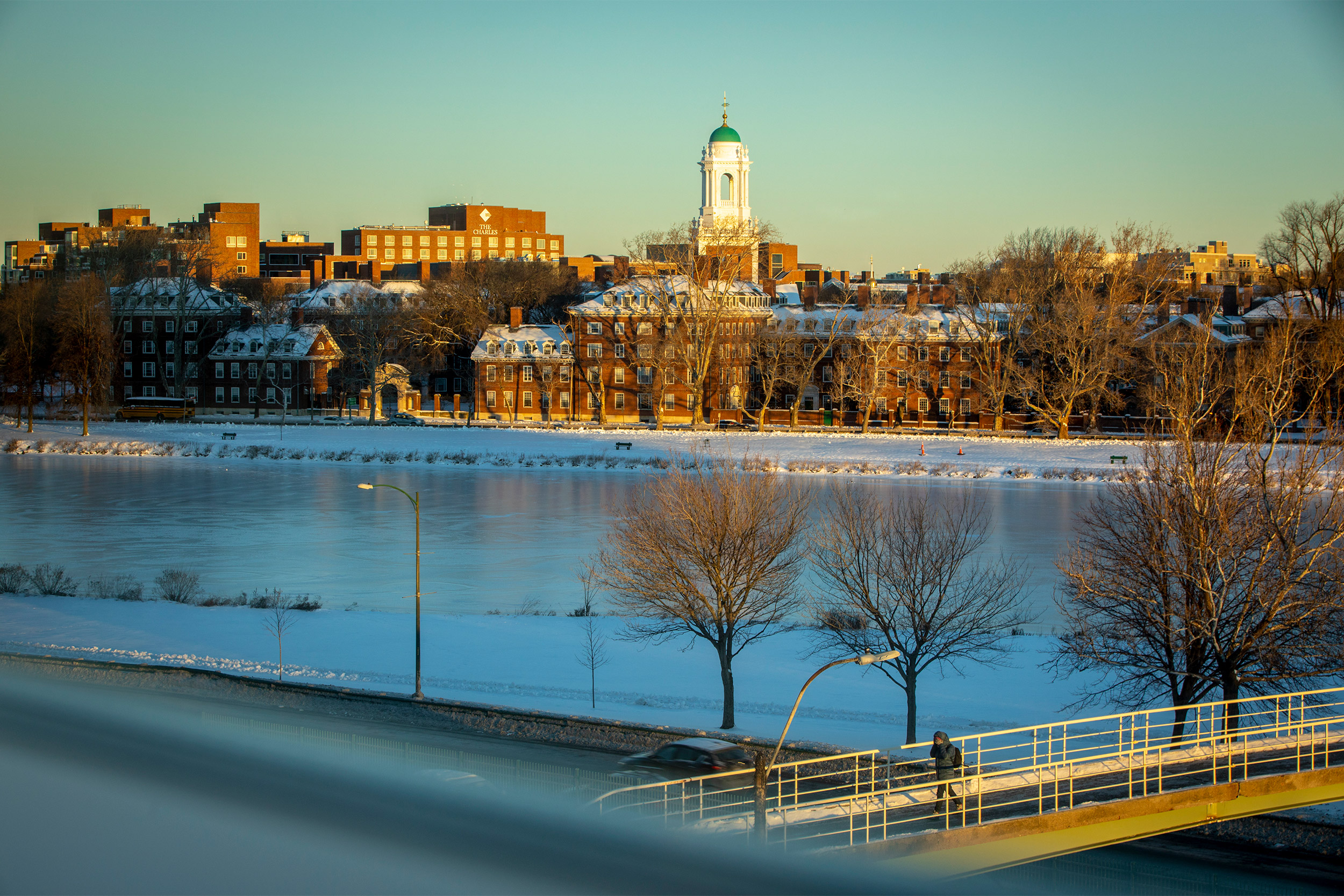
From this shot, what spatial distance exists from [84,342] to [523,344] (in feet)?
86.6

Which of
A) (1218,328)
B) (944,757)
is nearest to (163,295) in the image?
(1218,328)

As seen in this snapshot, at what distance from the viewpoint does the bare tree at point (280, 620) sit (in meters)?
22.2

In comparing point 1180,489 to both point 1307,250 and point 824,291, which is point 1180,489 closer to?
point 1307,250

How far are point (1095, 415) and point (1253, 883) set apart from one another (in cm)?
5624

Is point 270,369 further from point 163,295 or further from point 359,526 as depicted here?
point 359,526

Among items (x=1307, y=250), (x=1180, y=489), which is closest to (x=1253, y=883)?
(x=1180, y=489)

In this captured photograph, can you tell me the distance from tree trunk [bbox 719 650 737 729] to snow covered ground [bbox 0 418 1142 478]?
34.0 m

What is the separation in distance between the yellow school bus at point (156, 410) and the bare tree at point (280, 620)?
56795 millimetres

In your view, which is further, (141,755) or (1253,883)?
(1253,883)

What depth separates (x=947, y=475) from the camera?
176ft

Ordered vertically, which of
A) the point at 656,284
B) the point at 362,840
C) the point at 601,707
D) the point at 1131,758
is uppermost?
the point at 656,284

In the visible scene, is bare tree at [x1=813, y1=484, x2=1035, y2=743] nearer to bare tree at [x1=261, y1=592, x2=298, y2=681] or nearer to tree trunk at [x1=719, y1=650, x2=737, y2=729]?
tree trunk at [x1=719, y1=650, x2=737, y2=729]

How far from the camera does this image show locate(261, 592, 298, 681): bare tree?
22234 millimetres

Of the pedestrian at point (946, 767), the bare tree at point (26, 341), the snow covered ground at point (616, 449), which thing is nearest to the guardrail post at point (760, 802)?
the pedestrian at point (946, 767)
